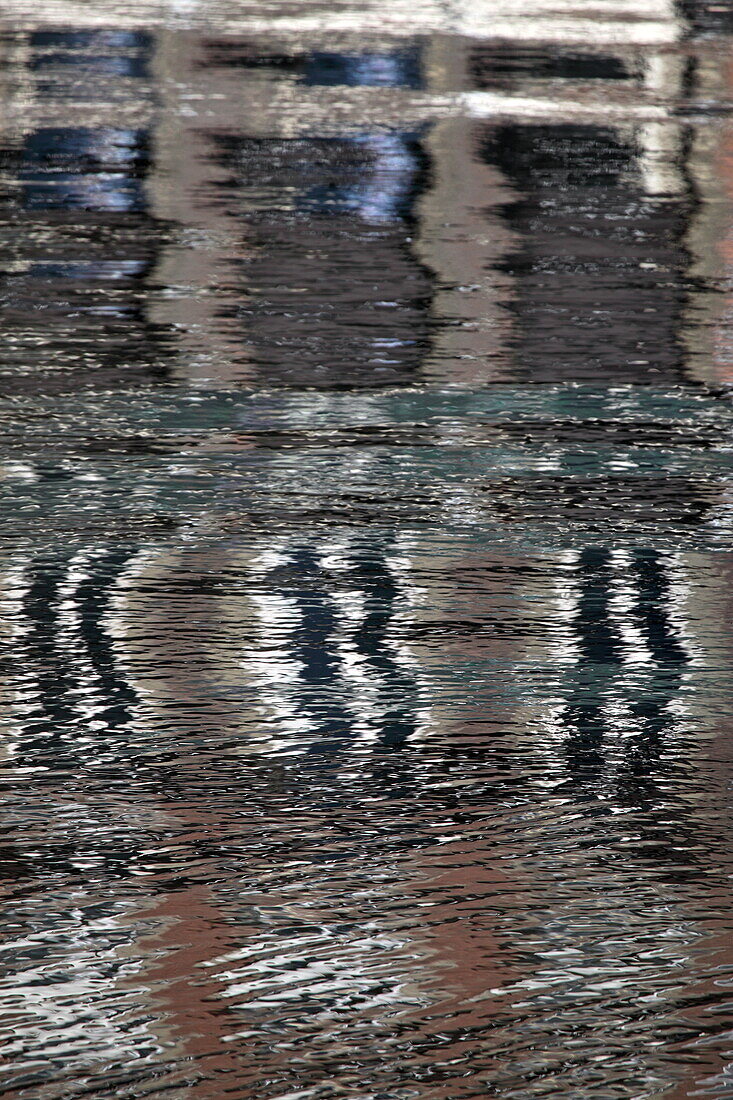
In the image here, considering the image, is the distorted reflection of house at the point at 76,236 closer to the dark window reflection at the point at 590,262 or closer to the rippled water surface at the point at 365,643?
the rippled water surface at the point at 365,643

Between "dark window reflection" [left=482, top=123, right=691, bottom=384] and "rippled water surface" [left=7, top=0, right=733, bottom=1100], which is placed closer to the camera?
"rippled water surface" [left=7, top=0, right=733, bottom=1100]

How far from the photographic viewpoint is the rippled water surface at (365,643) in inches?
66.1

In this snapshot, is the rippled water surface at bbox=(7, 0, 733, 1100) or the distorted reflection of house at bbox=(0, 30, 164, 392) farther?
the distorted reflection of house at bbox=(0, 30, 164, 392)

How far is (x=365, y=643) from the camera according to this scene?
263 cm

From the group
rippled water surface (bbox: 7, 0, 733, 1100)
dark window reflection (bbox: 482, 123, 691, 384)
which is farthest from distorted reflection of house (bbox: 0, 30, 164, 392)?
dark window reflection (bbox: 482, 123, 691, 384)

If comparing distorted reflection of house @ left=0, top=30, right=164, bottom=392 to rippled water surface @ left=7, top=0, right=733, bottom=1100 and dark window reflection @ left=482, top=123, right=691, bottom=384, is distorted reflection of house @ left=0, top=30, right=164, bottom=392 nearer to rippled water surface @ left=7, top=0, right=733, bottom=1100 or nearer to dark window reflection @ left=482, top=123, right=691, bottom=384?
rippled water surface @ left=7, top=0, right=733, bottom=1100

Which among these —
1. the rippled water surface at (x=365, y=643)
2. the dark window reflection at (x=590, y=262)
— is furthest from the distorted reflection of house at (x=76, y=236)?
the dark window reflection at (x=590, y=262)

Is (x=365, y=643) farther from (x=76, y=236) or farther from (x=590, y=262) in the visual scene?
(x=76, y=236)

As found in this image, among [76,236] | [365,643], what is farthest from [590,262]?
[365,643]

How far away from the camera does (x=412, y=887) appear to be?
6.27 ft

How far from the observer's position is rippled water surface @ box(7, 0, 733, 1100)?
1680 millimetres

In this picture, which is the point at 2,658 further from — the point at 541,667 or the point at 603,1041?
the point at 603,1041

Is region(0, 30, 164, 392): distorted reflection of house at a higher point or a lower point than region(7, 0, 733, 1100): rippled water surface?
higher

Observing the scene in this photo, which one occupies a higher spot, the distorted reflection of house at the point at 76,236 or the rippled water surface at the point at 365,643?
Answer: the distorted reflection of house at the point at 76,236
